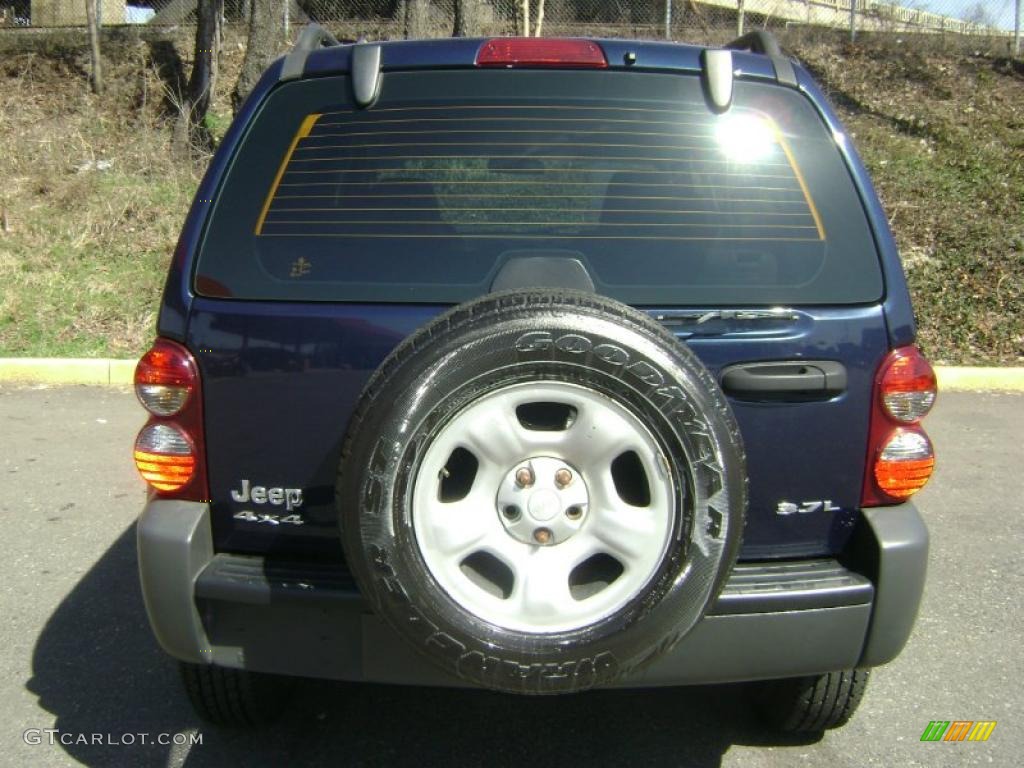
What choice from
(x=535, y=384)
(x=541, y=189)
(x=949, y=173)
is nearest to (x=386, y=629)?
(x=535, y=384)

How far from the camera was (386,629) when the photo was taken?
2.42 meters

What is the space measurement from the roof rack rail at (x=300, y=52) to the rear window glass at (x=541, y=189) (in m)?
0.05

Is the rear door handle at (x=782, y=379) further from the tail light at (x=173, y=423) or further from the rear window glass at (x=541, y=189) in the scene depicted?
the tail light at (x=173, y=423)

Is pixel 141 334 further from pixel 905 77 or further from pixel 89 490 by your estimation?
pixel 905 77

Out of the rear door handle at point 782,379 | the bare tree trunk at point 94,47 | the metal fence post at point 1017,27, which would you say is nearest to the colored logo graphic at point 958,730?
the rear door handle at point 782,379

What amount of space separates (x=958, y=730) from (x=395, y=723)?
5.80ft

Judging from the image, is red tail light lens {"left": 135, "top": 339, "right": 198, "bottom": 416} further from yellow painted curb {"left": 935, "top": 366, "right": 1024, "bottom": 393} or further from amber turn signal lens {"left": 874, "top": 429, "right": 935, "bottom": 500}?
yellow painted curb {"left": 935, "top": 366, "right": 1024, "bottom": 393}

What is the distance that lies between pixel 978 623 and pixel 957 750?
1027 millimetres

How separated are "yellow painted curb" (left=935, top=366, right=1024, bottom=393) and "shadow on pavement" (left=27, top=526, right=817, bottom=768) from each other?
5170 millimetres

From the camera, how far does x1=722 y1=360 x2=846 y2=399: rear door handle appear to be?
A: 246 cm

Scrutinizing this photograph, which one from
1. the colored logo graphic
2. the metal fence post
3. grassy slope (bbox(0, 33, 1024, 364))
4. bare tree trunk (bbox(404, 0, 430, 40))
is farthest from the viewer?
the metal fence post

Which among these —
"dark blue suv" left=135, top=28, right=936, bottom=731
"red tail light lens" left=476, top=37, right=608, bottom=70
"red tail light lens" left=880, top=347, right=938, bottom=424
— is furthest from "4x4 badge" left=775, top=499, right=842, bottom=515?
"red tail light lens" left=476, top=37, right=608, bottom=70

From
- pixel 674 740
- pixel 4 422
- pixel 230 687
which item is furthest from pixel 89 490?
pixel 674 740

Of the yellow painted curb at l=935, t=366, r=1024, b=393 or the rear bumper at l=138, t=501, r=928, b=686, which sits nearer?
the rear bumper at l=138, t=501, r=928, b=686
